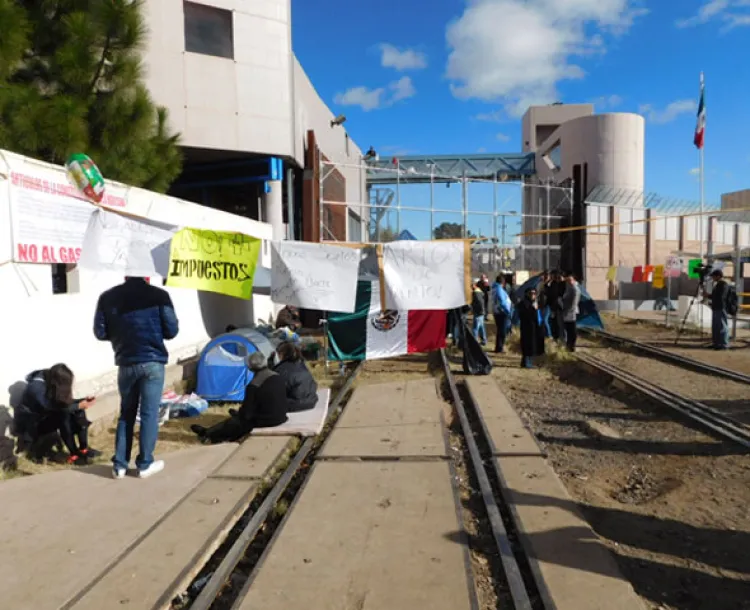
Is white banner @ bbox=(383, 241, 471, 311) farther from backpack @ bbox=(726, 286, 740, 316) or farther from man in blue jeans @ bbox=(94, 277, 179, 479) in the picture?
backpack @ bbox=(726, 286, 740, 316)

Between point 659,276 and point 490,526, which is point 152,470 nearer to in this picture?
point 490,526

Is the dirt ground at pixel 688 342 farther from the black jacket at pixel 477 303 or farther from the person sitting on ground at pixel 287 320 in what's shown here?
the person sitting on ground at pixel 287 320

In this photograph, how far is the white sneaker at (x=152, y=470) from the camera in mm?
5074

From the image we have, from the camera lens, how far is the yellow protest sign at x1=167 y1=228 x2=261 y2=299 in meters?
6.21

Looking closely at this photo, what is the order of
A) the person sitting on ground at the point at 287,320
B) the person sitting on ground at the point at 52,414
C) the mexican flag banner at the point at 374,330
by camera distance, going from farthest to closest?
the person sitting on ground at the point at 287,320 < the mexican flag banner at the point at 374,330 < the person sitting on ground at the point at 52,414

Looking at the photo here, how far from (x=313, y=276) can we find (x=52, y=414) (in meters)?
3.90

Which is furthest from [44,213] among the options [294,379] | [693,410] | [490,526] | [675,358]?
[675,358]

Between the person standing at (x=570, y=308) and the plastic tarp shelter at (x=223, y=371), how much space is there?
283 inches

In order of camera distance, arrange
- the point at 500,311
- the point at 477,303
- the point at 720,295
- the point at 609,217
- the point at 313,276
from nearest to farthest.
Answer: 1. the point at 313,276
2. the point at 720,295
3. the point at 500,311
4. the point at 477,303
5. the point at 609,217

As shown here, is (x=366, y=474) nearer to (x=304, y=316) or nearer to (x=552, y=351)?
(x=552, y=351)

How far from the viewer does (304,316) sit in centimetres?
1952

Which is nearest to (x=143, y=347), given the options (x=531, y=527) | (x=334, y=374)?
(x=531, y=527)

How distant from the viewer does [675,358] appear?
1188cm

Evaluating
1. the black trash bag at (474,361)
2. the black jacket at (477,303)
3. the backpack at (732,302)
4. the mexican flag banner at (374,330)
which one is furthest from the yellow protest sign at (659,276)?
the black trash bag at (474,361)
